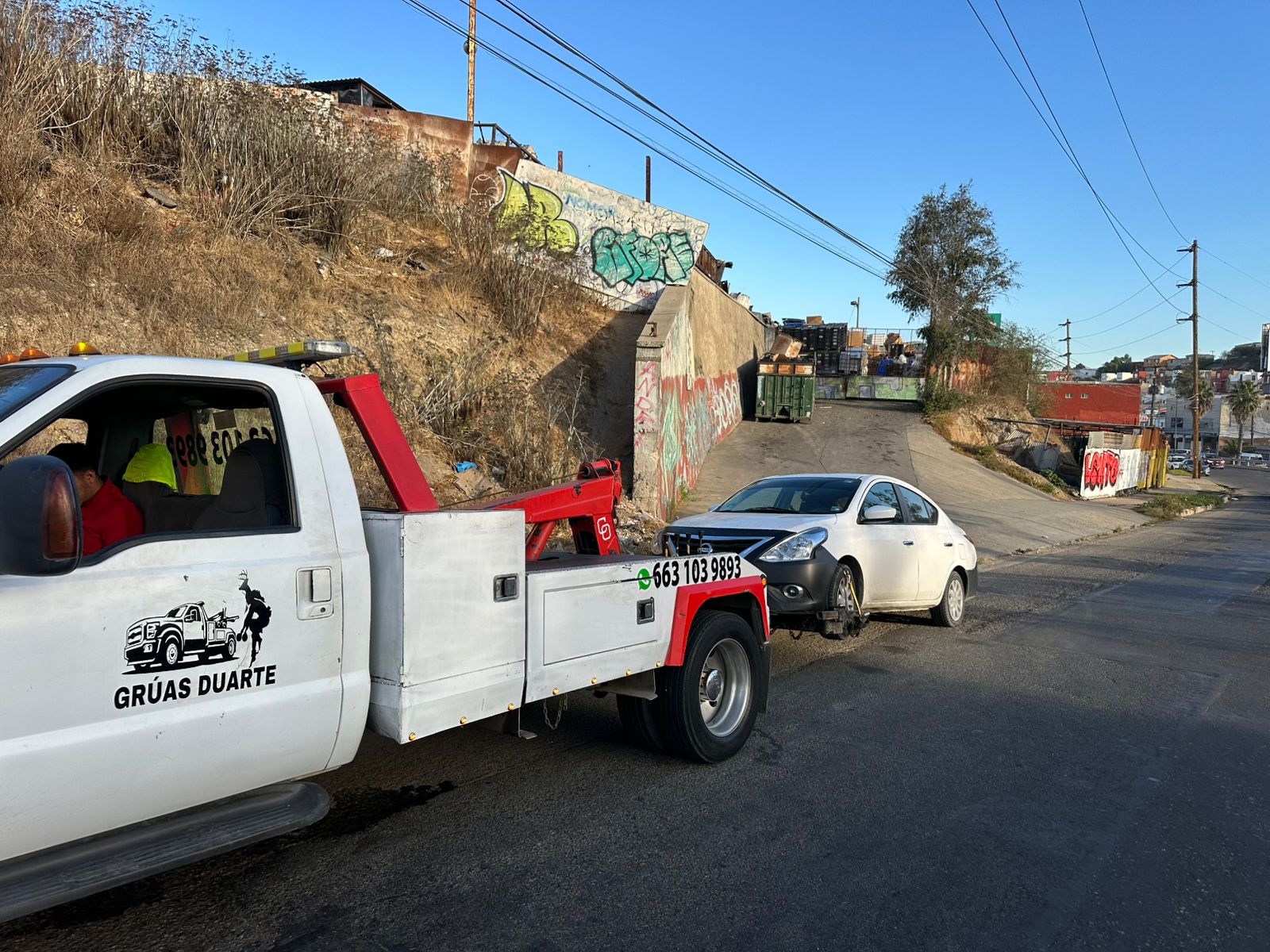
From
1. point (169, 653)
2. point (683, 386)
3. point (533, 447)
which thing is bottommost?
point (169, 653)

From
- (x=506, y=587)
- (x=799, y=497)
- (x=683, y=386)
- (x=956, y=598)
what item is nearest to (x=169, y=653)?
(x=506, y=587)

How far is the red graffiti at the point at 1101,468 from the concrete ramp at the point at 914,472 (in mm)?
2030

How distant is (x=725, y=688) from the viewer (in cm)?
565

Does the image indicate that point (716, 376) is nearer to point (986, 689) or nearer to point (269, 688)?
point (986, 689)

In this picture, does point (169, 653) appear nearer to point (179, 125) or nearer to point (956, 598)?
point (956, 598)

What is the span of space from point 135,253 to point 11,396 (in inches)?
415

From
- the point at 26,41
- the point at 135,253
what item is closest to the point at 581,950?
the point at 135,253

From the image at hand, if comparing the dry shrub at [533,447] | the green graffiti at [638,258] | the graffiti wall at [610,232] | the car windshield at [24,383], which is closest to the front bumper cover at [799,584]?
the car windshield at [24,383]

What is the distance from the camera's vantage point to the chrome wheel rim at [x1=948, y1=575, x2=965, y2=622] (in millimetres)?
9938

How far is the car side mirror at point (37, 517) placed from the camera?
2.44 meters

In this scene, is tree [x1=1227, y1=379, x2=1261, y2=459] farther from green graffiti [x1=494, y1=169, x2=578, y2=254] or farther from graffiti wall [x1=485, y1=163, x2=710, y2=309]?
green graffiti [x1=494, y1=169, x2=578, y2=254]

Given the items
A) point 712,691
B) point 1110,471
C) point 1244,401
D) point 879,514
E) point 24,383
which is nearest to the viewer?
point 24,383

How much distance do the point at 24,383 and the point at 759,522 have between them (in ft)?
20.3

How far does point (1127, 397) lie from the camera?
79188mm
